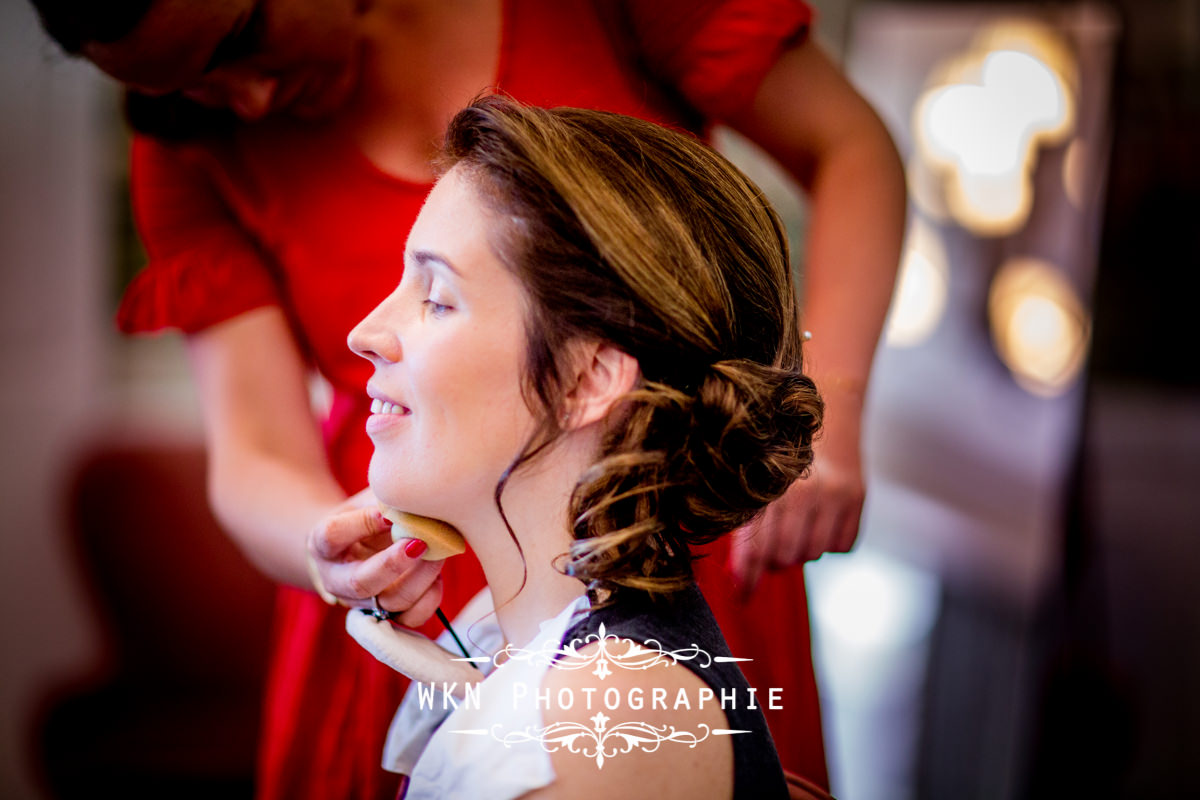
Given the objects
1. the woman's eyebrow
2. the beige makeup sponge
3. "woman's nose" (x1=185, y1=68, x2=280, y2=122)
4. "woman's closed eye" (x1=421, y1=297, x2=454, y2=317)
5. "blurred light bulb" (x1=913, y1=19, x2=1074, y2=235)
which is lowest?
the beige makeup sponge

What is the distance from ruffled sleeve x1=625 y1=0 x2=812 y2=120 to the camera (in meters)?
0.47

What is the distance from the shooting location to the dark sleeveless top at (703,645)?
0.43 m

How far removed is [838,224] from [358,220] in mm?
271

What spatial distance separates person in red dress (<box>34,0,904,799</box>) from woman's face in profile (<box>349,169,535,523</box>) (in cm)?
3

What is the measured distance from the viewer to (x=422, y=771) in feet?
1.47

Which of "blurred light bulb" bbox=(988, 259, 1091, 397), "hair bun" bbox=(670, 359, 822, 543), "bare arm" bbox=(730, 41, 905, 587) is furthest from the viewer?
"blurred light bulb" bbox=(988, 259, 1091, 397)

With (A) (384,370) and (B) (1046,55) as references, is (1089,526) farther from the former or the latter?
(A) (384,370)

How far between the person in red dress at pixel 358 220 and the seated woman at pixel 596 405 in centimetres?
4

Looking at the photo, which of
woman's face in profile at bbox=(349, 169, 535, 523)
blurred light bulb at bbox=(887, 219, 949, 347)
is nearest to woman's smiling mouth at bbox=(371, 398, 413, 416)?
woman's face in profile at bbox=(349, 169, 535, 523)

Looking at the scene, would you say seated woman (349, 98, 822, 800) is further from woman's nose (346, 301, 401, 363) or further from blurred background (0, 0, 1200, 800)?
blurred background (0, 0, 1200, 800)

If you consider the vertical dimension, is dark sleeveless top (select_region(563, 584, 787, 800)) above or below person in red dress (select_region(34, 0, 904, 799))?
below

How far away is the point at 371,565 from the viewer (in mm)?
452

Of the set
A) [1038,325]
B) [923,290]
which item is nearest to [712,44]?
[923,290]

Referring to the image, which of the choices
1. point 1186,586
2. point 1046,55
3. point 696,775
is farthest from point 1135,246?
point 696,775
